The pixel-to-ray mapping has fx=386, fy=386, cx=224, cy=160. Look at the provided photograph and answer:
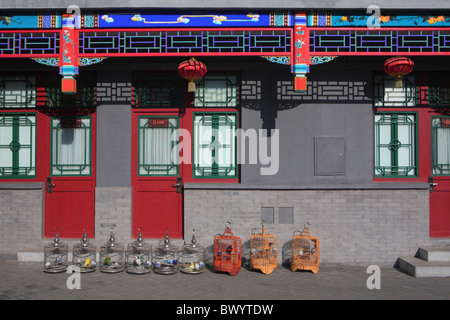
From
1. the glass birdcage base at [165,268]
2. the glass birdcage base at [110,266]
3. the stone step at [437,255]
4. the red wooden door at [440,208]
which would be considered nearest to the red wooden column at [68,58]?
the glass birdcage base at [110,266]

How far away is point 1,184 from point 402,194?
923cm

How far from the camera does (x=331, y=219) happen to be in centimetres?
872

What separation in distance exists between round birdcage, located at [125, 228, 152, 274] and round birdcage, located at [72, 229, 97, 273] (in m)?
0.69

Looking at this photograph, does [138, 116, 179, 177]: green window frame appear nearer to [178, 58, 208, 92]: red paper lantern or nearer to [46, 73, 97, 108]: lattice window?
[46, 73, 97, 108]: lattice window

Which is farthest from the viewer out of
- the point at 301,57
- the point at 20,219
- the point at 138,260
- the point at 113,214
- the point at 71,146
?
the point at 71,146

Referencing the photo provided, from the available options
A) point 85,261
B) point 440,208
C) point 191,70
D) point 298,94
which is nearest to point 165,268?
point 85,261

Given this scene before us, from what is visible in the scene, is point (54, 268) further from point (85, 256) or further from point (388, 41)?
point (388, 41)

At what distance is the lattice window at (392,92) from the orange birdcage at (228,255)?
462 centimetres

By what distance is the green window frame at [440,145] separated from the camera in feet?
29.8

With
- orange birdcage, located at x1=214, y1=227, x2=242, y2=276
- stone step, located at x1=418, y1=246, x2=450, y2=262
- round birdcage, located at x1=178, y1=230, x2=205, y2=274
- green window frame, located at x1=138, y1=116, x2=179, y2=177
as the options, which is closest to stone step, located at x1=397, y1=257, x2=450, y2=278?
stone step, located at x1=418, y1=246, x2=450, y2=262

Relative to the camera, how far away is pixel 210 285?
7297mm

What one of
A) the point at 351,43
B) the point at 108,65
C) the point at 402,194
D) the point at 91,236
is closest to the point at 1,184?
the point at 91,236

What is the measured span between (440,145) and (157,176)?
6.72 metres

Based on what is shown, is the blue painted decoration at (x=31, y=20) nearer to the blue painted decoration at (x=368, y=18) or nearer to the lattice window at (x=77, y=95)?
the lattice window at (x=77, y=95)
